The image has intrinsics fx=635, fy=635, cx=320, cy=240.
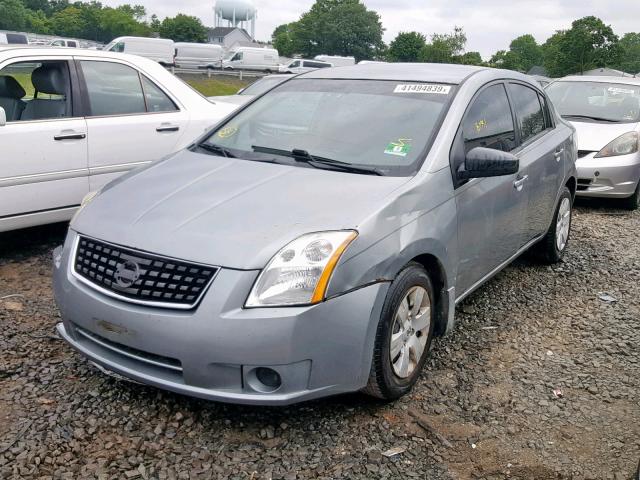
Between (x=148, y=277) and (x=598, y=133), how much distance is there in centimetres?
669

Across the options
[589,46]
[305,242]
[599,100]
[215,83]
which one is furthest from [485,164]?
[589,46]

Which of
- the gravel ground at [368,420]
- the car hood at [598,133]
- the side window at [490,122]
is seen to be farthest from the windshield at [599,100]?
the gravel ground at [368,420]

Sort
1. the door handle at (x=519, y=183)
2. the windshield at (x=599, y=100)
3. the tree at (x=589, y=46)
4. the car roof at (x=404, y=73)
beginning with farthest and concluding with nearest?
1. the tree at (x=589, y=46)
2. the windshield at (x=599, y=100)
3. the door handle at (x=519, y=183)
4. the car roof at (x=404, y=73)

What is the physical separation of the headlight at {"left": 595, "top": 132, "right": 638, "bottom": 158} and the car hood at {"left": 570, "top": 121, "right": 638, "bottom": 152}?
2.0 inches

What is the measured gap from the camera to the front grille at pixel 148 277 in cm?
263

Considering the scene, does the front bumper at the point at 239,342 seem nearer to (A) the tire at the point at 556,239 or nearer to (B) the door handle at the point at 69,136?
(B) the door handle at the point at 69,136

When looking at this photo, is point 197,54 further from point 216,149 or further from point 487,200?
point 487,200

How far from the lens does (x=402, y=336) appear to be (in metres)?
3.09

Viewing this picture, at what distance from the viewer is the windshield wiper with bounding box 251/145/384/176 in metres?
3.34

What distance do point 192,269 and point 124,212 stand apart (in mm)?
638

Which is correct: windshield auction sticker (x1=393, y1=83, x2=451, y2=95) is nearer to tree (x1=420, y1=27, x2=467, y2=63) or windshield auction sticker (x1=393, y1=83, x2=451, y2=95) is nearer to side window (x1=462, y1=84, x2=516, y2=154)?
side window (x1=462, y1=84, x2=516, y2=154)

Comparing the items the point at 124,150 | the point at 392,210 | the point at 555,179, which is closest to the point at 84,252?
the point at 392,210

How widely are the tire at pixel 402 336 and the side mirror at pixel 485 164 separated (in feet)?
2.16

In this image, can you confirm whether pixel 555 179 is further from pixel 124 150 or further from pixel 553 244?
pixel 124 150
